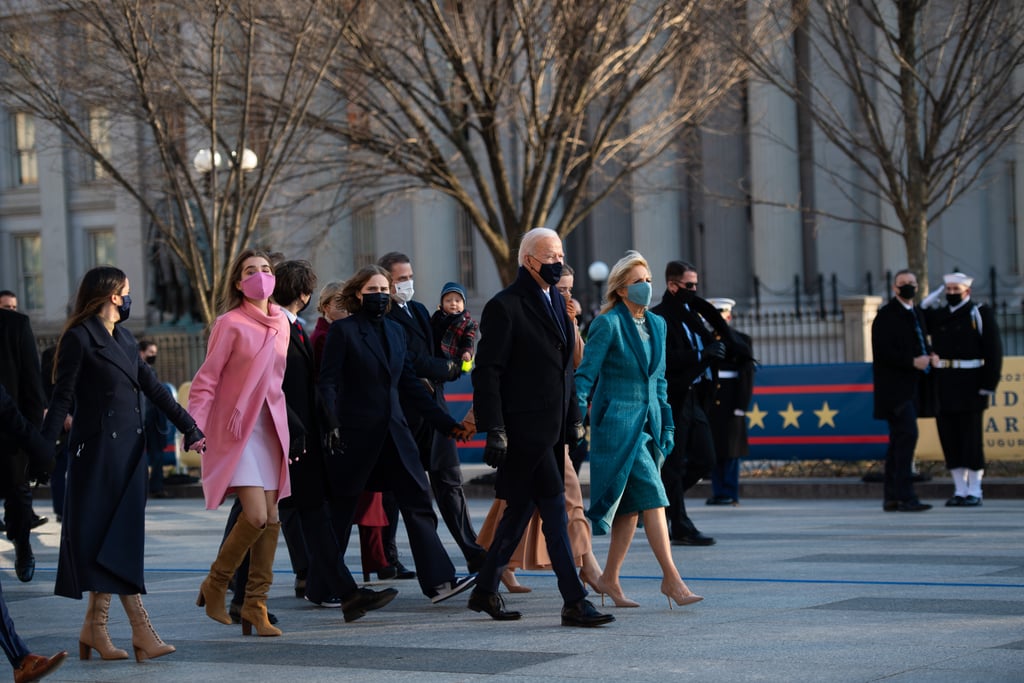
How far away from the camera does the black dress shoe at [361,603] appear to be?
30.2 feet

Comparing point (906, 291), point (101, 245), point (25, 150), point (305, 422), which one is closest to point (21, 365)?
point (305, 422)

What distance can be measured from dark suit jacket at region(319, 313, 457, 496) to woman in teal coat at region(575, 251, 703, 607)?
0.91 metres

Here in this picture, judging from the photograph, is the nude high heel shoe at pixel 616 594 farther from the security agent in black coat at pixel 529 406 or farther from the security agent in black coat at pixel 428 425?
the security agent in black coat at pixel 428 425

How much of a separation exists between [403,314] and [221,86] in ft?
50.7

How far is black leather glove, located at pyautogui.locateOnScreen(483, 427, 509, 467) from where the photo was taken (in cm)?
851

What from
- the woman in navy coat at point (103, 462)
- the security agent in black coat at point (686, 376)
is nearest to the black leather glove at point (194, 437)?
the woman in navy coat at point (103, 462)

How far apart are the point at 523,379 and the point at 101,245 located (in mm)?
43629

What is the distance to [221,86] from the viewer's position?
2502 cm

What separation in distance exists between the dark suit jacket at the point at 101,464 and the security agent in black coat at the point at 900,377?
8181mm

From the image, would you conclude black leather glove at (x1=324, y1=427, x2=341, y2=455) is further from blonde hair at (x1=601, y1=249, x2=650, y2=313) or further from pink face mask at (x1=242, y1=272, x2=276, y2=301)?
blonde hair at (x1=601, y1=249, x2=650, y2=313)

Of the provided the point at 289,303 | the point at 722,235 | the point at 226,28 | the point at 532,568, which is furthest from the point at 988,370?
the point at 722,235

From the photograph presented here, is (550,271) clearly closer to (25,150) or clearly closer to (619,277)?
(619,277)

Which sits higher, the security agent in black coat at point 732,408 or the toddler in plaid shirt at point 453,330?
the toddler in plaid shirt at point 453,330

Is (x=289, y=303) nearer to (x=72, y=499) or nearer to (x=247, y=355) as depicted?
(x=247, y=355)
